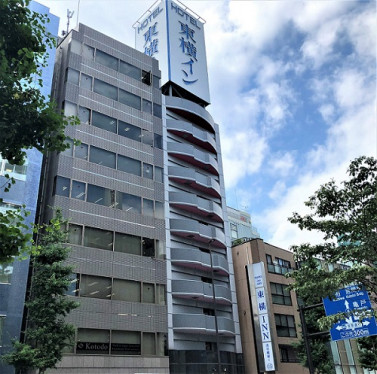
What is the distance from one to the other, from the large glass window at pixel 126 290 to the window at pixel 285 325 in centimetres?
1635

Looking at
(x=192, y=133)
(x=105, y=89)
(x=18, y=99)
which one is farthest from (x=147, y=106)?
(x=18, y=99)

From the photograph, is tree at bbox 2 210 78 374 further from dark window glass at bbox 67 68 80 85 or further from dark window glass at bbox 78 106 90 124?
dark window glass at bbox 67 68 80 85

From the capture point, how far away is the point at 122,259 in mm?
32031

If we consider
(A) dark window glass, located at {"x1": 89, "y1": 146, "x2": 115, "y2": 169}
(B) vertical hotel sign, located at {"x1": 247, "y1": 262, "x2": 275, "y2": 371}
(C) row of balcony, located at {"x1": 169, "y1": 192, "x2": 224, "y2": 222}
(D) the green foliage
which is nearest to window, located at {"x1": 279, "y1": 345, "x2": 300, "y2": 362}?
(B) vertical hotel sign, located at {"x1": 247, "y1": 262, "x2": 275, "y2": 371}

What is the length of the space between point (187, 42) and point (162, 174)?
726 inches

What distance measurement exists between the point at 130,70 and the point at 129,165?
32.7 feet

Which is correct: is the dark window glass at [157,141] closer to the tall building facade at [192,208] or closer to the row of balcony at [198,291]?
the tall building facade at [192,208]

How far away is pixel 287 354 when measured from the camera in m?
41.0

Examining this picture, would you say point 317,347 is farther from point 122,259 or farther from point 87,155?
point 87,155

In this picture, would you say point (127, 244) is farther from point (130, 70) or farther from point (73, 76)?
point (130, 70)

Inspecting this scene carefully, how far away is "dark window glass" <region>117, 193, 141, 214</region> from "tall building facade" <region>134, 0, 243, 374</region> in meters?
3.75

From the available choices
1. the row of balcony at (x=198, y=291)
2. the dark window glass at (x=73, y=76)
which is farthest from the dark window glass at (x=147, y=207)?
the dark window glass at (x=73, y=76)

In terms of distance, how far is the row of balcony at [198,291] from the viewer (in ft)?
116

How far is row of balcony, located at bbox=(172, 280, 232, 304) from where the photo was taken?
35.2 metres
